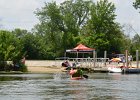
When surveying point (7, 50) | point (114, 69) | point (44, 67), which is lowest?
point (114, 69)

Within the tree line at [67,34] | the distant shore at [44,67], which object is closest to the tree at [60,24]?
the tree line at [67,34]

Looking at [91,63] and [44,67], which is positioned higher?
[91,63]

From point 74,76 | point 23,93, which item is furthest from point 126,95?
point 74,76

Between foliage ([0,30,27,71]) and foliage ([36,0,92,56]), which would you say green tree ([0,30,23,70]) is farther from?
foliage ([36,0,92,56])

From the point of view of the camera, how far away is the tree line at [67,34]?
9219cm

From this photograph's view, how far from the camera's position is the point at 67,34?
11950 cm

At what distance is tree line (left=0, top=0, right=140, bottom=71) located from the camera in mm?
92188

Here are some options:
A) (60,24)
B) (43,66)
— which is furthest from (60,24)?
(43,66)

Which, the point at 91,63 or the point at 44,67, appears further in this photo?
the point at 44,67

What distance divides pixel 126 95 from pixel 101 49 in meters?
66.3

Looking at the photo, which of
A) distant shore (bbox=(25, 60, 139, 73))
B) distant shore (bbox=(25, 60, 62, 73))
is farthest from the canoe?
distant shore (bbox=(25, 60, 62, 73))

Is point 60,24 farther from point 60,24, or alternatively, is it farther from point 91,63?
point 91,63

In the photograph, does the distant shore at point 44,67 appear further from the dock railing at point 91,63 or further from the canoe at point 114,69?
the dock railing at point 91,63

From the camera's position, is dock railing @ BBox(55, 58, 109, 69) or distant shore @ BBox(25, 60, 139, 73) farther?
dock railing @ BBox(55, 58, 109, 69)
